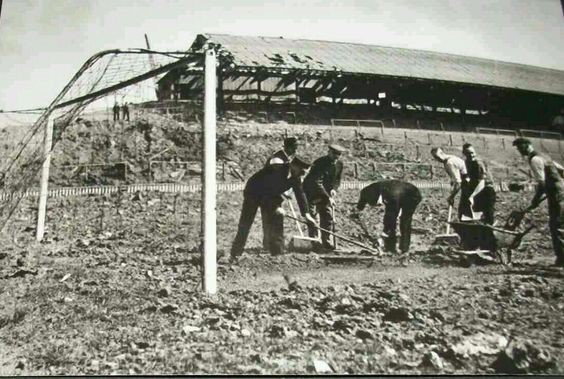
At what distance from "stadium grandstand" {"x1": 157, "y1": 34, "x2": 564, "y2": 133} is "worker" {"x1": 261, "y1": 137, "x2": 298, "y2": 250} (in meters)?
1.21

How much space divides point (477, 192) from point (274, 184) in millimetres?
1766

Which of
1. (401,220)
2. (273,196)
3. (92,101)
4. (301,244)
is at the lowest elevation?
(301,244)

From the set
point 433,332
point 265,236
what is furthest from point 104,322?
point 433,332

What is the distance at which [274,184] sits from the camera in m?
3.41

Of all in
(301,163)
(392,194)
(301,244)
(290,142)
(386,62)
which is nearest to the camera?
(301,244)

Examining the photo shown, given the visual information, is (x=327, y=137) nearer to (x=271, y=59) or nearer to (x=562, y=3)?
(x=271, y=59)

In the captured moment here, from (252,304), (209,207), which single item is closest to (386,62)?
(209,207)


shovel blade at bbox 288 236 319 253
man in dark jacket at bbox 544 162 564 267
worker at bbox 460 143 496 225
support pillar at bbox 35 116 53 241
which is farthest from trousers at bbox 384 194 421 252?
support pillar at bbox 35 116 53 241

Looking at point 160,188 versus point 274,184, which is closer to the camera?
point 274,184

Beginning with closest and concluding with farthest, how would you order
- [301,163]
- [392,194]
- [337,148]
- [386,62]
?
[301,163] < [392,194] < [337,148] < [386,62]

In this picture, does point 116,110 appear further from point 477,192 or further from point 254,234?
point 477,192

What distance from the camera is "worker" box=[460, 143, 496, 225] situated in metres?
3.51

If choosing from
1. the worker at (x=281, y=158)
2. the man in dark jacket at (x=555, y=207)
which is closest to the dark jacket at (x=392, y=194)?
the worker at (x=281, y=158)

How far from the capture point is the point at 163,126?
4.51 meters
